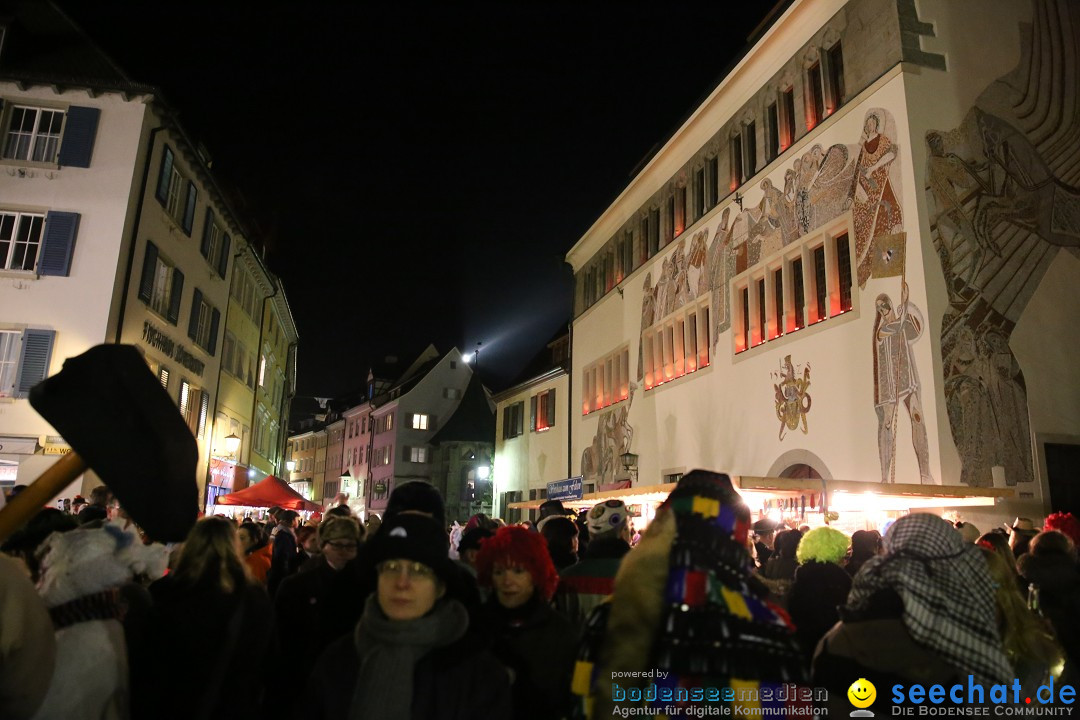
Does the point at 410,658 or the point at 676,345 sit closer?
the point at 410,658

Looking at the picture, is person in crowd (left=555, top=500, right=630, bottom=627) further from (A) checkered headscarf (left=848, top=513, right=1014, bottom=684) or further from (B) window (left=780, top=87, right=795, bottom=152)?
(B) window (left=780, top=87, right=795, bottom=152)

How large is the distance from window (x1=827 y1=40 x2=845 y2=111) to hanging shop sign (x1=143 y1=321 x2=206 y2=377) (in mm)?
17434

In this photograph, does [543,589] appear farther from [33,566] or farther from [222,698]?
[33,566]

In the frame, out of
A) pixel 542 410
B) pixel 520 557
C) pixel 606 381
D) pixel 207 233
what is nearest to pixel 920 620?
pixel 520 557

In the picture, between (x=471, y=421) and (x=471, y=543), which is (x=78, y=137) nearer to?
(x=471, y=543)

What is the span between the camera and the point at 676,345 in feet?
68.2

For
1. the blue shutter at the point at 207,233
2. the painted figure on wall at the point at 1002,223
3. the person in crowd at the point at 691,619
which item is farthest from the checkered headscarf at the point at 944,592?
the blue shutter at the point at 207,233

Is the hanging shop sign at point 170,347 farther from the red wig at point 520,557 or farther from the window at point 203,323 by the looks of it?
the red wig at point 520,557

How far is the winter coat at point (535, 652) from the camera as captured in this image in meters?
3.32

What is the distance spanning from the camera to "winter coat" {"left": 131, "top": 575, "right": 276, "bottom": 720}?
3.37m

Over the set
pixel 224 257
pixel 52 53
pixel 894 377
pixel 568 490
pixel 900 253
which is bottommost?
pixel 568 490

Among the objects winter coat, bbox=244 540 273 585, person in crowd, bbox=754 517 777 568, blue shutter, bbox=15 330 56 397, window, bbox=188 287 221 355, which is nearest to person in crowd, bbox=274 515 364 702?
winter coat, bbox=244 540 273 585

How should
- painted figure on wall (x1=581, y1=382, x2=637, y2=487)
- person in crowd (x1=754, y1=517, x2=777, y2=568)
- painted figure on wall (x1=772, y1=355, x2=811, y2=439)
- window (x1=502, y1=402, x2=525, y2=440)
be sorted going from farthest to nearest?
window (x1=502, y1=402, x2=525, y2=440) < painted figure on wall (x1=581, y1=382, x2=637, y2=487) < painted figure on wall (x1=772, y1=355, x2=811, y2=439) < person in crowd (x1=754, y1=517, x2=777, y2=568)

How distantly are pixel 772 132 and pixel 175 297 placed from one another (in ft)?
55.2
